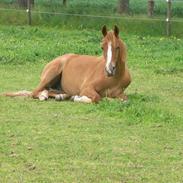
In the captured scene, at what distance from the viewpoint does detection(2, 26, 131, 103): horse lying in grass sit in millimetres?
10500

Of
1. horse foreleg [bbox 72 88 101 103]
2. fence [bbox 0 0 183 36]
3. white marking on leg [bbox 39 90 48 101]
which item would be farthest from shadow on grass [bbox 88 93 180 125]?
fence [bbox 0 0 183 36]

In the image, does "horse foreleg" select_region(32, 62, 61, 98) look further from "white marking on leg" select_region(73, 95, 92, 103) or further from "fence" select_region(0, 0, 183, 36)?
"fence" select_region(0, 0, 183, 36)

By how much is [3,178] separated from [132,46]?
12.5 m

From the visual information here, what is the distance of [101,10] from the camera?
25750 mm

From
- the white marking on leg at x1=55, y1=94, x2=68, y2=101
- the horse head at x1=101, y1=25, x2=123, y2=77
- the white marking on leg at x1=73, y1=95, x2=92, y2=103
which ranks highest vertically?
the horse head at x1=101, y1=25, x2=123, y2=77

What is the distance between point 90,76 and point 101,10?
585 inches

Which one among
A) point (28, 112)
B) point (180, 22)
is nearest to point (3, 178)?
Result: point (28, 112)

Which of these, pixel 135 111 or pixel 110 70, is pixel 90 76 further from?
pixel 135 111

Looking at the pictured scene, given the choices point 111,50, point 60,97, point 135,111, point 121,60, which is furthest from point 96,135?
point 60,97

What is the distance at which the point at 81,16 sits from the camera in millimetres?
23141

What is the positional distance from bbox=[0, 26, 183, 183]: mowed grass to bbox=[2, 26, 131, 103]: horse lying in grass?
31 centimetres

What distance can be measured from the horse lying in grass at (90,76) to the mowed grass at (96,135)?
0.31 m

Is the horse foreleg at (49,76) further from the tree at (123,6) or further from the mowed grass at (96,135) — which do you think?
the tree at (123,6)

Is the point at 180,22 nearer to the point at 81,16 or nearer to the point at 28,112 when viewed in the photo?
the point at 81,16
